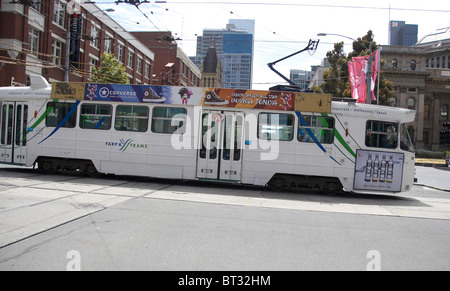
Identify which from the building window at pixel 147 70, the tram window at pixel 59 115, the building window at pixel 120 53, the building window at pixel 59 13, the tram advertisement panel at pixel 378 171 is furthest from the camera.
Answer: the building window at pixel 147 70

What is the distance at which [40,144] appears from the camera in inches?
451

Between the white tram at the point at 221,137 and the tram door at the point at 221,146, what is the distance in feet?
0.10

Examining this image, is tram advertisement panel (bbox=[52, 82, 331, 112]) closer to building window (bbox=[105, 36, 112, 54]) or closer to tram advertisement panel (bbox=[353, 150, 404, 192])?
tram advertisement panel (bbox=[353, 150, 404, 192])

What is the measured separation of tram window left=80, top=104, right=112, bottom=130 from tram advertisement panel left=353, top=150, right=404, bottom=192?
7985 millimetres

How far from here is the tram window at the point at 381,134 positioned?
10.0 m

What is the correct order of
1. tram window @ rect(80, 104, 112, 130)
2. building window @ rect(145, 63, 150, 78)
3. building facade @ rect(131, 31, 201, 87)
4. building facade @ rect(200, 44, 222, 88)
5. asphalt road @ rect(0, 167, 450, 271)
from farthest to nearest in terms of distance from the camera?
building facade @ rect(200, 44, 222, 88)
building facade @ rect(131, 31, 201, 87)
building window @ rect(145, 63, 150, 78)
tram window @ rect(80, 104, 112, 130)
asphalt road @ rect(0, 167, 450, 271)

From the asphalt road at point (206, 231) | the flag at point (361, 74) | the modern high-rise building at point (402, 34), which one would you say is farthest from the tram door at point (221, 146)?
the modern high-rise building at point (402, 34)

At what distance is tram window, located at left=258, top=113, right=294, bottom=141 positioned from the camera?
10242 mm

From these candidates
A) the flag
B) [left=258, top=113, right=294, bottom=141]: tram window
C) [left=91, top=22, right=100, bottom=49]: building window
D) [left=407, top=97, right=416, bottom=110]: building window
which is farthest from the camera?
[left=407, top=97, right=416, bottom=110]: building window

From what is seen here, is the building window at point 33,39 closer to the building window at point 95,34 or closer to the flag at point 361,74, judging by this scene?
the building window at point 95,34

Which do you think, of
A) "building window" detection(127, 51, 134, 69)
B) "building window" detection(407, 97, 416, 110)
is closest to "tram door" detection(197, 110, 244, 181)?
"building window" detection(127, 51, 134, 69)

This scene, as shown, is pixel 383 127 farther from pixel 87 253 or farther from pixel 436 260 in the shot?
pixel 87 253
